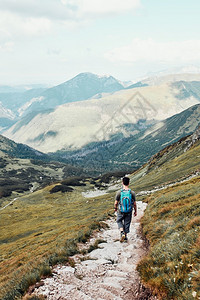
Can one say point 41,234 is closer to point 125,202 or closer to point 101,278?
point 125,202

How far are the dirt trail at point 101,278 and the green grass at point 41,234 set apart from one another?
1032 mm

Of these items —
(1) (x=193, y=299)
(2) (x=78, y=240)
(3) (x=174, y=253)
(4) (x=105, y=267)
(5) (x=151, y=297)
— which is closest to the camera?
(1) (x=193, y=299)

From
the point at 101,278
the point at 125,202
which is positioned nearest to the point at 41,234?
the point at 125,202

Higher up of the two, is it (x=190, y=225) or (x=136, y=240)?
(x=190, y=225)

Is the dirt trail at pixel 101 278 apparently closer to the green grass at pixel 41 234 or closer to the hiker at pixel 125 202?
the green grass at pixel 41 234

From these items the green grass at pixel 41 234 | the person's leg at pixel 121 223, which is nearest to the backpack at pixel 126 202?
the person's leg at pixel 121 223

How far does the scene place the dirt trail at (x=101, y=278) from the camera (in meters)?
8.83

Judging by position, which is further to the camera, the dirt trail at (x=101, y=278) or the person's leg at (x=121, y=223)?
the person's leg at (x=121, y=223)

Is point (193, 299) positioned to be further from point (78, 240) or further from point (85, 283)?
point (78, 240)

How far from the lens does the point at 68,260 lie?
41.8ft

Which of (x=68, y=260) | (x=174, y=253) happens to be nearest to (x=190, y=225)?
(x=174, y=253)

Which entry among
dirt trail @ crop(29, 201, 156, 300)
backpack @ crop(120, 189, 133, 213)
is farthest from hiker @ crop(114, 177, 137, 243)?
dirt trail @ crop(29, 201, 156, 300)

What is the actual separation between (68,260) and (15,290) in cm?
362

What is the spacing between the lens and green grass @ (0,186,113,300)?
11.8 meters
